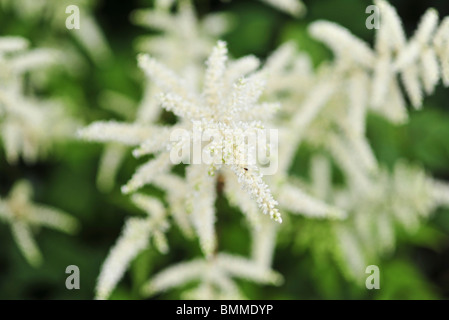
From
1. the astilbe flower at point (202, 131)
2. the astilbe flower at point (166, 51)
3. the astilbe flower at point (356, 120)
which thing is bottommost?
the astilbe flower at point (202, 131)

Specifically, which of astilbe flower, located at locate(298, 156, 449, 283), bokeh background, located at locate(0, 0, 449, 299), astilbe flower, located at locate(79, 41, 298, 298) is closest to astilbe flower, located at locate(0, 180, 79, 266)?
bokeh background, located at locate(0, 0, 449, 299)

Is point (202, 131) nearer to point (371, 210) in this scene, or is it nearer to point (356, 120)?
point (356, 120)

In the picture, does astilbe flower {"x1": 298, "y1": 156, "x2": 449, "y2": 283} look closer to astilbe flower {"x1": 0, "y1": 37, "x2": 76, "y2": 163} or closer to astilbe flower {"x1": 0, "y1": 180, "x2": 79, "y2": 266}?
astilbe flower {"x1": 0, "y1": 180, "x2": 79, "y2": 266}

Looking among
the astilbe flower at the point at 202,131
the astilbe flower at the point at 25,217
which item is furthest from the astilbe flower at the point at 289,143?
the astilbe flower at the point at 25,217

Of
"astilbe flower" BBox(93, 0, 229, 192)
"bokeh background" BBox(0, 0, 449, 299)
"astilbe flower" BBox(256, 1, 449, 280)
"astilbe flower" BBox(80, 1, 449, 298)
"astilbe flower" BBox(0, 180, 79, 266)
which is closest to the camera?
"astilbe flower" BBox(80, 1, 449, 298)

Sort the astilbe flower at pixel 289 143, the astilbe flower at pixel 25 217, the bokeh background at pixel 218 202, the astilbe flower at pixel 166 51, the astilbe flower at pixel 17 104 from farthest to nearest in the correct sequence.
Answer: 1. the bokeh background at pixel 218 202
2. the astilbe flower at pixel 166 51
3. the astilbe flower at pixel 25 217
4. the astilbe flower at pixel 17 104
5. the astilbe flower at pixel 289 143

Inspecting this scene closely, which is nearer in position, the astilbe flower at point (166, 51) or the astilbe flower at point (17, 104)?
the astilbe flower at point (17, 104)

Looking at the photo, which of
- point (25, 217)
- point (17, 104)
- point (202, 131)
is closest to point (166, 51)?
point (17, 104)

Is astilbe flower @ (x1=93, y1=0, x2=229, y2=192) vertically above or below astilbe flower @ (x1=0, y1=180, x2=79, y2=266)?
above

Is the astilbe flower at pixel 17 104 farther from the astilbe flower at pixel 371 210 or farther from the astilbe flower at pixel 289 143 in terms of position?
the astilbe flower at pixel 371 210
